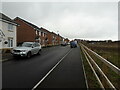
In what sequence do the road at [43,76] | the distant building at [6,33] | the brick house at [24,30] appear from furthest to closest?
the brick house at [24,30] → the distant building at [6,33] → the road at [43,76]

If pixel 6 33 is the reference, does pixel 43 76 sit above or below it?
below

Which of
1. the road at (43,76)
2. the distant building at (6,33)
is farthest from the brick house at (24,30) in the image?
the road at (43,76)

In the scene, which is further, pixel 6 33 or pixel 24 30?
pixel 24 30

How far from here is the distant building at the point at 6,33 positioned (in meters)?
22.0

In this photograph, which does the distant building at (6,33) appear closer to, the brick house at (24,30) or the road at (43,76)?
the road at (43,76)

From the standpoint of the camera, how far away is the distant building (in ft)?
72.3

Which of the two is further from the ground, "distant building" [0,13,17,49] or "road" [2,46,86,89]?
"distant building" [0,13,17,49]

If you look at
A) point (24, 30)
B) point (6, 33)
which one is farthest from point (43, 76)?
point (24, 30)

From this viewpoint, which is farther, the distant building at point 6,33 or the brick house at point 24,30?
the brick house at point 24,30

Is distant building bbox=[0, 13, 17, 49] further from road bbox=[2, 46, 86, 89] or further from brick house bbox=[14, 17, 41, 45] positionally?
brick house bbox=[14, 17, 41, 45]

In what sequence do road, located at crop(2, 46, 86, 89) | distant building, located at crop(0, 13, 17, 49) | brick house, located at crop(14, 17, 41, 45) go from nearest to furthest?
road, located at crop(2, 46, 86, 89) < distant building, located at crop(0, 13, 17, 49) < brick house, located at crop(14, 17, 41, 45)

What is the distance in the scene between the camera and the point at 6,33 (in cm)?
2355

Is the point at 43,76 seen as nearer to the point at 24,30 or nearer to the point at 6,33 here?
the point at 6,33

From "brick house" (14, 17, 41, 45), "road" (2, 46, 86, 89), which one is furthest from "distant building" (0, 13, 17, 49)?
"brick house" (14, 17, 41, 45)
